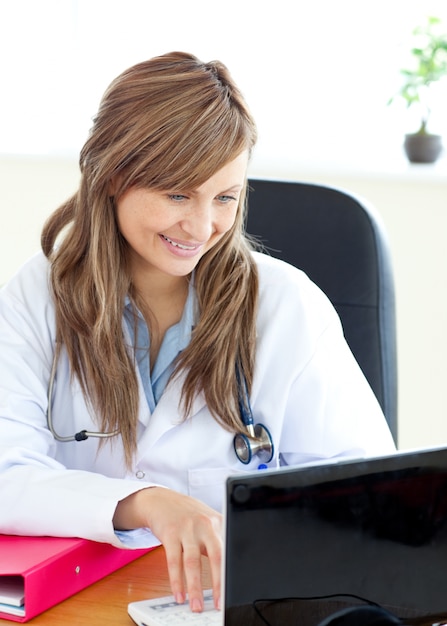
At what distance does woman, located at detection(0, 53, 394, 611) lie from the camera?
1.42 m

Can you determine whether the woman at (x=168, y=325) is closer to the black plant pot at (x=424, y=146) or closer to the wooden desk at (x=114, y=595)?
the wooden desk at (x=114, y=595)

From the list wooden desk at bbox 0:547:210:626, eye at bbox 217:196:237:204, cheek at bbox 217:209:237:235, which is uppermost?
eye at bbox 217:196:237:204

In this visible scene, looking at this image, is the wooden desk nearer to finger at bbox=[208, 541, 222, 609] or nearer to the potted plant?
finger at bbox=[208, 541, 222, 609]

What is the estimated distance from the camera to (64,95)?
319cm

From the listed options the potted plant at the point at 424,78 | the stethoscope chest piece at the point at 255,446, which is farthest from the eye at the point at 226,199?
the potted plant at the point at 424,78

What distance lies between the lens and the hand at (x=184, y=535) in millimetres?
1062

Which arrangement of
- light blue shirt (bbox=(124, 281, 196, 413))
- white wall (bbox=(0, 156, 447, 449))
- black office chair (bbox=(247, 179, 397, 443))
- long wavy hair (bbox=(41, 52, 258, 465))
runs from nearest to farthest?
long wavy hair (bbox=(41, 52, 258, 465)), light blue shirt (bbox=(124, 281, 196, 413)), black office chair (bbox=(247, 179, 397, 443)), white wall (bbox=(0, 156, 447, 449))

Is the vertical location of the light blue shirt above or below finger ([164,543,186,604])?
above

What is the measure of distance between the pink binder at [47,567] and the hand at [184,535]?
0.21 ft

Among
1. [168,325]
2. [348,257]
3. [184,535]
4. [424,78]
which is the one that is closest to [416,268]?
[424,78]

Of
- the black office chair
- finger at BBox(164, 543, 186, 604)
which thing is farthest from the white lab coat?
finger at BBox(164, 543, 186, 604)

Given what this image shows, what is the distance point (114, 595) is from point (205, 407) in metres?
0.43

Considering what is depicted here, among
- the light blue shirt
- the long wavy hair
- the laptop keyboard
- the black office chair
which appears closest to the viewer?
the laptop keyboard

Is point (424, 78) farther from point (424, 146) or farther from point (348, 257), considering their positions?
point (348, 257)
